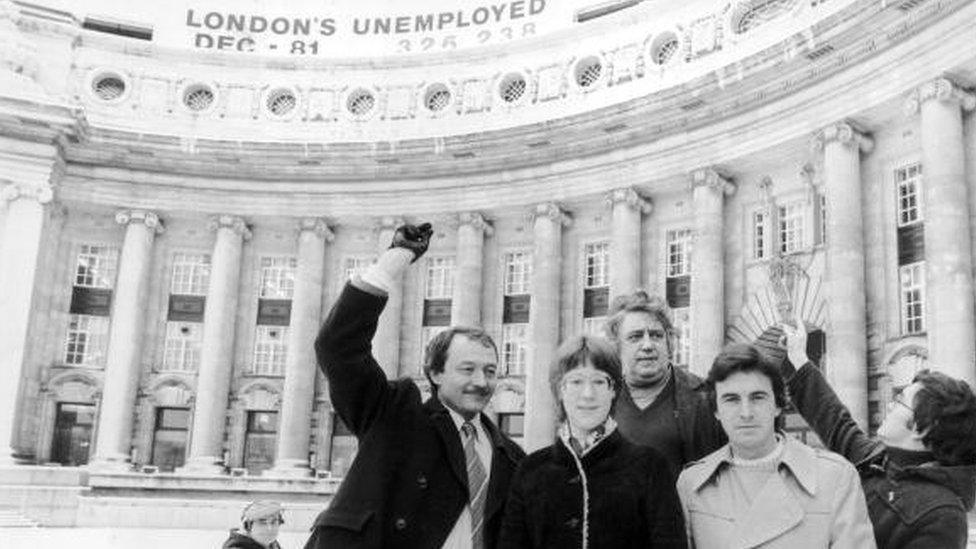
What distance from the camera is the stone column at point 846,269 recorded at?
2584 centimetres

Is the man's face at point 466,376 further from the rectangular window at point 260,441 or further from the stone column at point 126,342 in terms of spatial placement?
the rectangular window at point 260,441

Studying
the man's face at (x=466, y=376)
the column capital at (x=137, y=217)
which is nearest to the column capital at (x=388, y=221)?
the column capital at (x=137, y=217)

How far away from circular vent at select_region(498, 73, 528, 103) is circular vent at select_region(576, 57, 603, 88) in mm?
2479

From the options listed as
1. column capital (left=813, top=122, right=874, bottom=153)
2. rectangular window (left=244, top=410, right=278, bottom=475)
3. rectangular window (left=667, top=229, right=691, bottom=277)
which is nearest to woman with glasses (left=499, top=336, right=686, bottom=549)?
column capital (left=813, top=122, right=874, bottom=153)

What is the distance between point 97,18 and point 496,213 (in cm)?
2004

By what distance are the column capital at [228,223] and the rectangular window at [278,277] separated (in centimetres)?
177

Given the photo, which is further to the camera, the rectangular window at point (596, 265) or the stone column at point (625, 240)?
the rectangular window at point (596, 265)

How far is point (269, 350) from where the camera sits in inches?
1567

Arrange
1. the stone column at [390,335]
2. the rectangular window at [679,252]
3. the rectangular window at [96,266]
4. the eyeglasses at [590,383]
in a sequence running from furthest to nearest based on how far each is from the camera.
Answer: the rectangular window at [96,266], the stone column at [390,335], the rectangular window at [679,252], the eyeglasses at [590,383]

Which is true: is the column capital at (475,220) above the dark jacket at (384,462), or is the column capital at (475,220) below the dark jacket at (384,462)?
above

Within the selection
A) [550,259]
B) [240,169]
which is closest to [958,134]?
[550,259]

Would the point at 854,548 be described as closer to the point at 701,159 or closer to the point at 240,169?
the point at 701,159

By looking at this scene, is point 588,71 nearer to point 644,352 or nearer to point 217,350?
point 217,350

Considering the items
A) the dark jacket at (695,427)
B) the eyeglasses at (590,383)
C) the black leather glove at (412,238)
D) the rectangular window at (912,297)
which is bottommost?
the dark jacket at (695,427)
